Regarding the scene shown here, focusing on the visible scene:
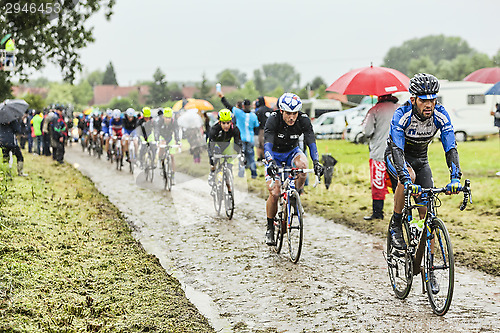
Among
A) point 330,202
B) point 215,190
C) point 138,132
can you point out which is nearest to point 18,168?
point 138,132

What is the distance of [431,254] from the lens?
18.0 ft

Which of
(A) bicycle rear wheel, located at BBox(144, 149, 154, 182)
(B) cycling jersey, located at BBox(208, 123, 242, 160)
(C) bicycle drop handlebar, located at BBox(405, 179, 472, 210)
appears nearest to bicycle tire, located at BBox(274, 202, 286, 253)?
(C) bicycle drop handlebar, located at BBox(405, 179, 472, 210)

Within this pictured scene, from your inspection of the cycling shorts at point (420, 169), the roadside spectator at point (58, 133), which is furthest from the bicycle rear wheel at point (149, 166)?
the cycling shorts at point (420, 169)

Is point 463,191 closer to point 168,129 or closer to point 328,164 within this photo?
point 328,164

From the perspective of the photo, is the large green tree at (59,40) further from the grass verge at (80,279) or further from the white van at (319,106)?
the white van at (319,106)

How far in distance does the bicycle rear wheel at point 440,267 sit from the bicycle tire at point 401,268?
283 mm

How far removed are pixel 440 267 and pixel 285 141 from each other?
3398mm

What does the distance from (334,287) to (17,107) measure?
39.2ft

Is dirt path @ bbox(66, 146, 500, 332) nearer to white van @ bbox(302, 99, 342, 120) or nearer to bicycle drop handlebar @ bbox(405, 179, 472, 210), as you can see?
bicycle drop handlebar @ bbox(405, 179, 472, 210)

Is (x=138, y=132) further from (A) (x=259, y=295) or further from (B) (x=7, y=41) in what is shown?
(A) (x=259, y=295)

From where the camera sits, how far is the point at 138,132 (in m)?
18.9

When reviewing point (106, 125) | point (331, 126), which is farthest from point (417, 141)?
point (331, 126)

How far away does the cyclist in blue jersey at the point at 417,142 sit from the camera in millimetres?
5516

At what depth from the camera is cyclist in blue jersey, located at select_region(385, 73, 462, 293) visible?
5516 mm
